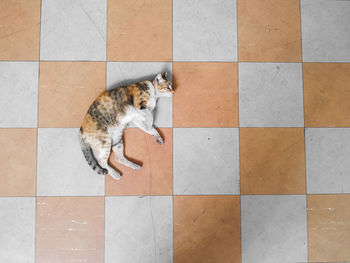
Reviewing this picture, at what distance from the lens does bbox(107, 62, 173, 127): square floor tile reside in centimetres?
165

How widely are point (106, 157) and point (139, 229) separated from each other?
510 mm

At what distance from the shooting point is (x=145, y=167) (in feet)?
5.40

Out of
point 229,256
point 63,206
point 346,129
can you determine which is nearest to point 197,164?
point 229,256

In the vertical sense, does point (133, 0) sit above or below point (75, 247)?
above

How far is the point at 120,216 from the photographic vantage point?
1.63m

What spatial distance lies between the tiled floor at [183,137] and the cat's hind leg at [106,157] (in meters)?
0.07

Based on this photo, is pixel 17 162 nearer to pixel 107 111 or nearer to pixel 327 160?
pixel 107 111

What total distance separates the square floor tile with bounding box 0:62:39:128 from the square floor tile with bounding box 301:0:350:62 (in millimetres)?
1805

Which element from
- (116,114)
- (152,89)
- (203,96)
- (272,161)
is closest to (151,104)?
(152,89)

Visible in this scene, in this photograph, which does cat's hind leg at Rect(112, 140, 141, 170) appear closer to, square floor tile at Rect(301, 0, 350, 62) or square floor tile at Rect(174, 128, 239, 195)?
square floor tile at Rect(174, 128, 239, 195)

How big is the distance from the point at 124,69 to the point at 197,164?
2.56 feet

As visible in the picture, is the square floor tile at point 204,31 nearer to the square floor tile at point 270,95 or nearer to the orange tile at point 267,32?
the orange tile at point 267,32

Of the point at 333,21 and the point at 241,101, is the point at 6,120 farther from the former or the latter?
the point at 333,21

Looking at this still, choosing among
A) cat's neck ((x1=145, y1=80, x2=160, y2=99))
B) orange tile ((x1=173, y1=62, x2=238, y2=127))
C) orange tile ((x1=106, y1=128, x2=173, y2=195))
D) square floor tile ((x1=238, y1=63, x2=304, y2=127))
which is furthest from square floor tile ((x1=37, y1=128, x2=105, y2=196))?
square floor tile ((x1=238, y1=63, x2=304, y2=127))
